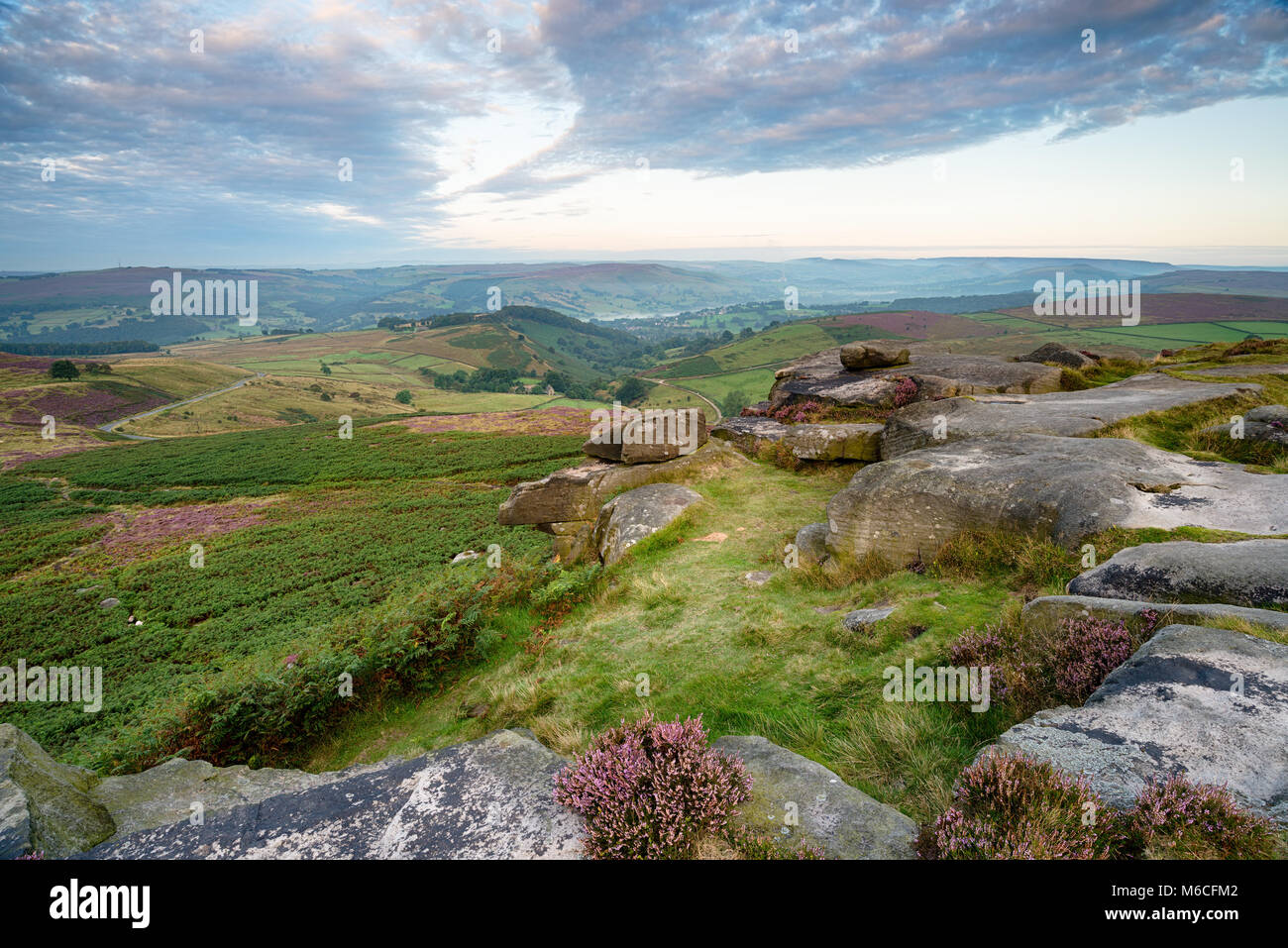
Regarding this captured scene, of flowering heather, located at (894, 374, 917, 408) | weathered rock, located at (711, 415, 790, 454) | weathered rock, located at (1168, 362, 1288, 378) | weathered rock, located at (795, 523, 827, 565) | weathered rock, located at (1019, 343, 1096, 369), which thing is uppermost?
weathered rock, located at (1019, 343, 1096, 369)

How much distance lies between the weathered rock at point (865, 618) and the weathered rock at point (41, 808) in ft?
31.6

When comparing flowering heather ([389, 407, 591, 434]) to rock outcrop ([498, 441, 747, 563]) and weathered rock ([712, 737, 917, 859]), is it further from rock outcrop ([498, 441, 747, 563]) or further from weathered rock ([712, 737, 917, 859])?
weathered rock ([712, 737, 917, 859])

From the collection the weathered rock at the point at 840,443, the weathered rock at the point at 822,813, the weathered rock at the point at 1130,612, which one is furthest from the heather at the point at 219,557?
the weathered rock at the point at 840,443

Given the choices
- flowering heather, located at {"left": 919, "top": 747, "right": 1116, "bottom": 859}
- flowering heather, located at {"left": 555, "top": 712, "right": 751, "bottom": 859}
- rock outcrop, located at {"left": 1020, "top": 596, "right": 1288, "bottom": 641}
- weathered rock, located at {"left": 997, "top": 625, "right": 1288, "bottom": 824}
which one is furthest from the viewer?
rock outcrop, located at {"left": 1020, "top": 596, "right": 1288, "bottom": 641}

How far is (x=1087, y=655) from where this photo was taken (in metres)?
5.92

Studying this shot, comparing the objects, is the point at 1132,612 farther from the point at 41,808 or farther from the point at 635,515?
the point at 635,515

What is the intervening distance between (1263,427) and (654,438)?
16367 mm

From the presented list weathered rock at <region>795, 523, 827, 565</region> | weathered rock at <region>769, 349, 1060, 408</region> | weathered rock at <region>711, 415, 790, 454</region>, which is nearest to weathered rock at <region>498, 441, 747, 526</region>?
weathered rock at <region>711, 415, 790, 454</region>

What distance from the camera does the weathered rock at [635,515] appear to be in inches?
649

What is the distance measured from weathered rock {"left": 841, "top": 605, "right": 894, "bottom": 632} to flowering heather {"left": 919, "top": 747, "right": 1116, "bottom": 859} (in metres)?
4.49

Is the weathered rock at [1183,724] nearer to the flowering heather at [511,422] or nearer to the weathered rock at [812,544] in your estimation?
the weathered rock at [812,544]

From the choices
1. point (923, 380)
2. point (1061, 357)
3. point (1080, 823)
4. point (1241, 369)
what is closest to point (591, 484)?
point (923, 380)

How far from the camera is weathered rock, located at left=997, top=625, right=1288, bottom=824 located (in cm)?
409
